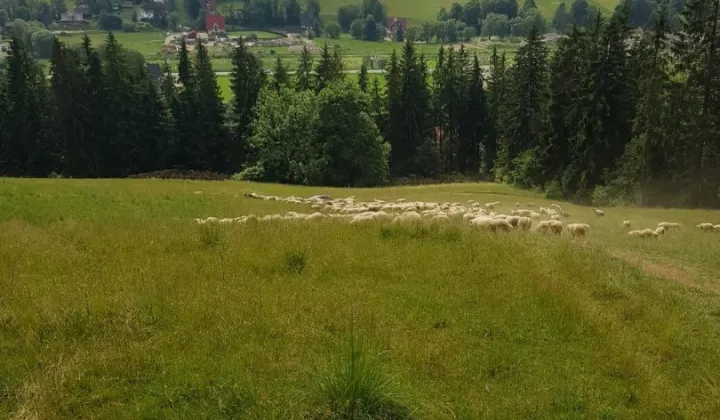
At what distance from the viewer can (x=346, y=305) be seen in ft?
32.7

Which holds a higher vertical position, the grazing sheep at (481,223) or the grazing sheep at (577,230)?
the grazing sheep at (481,223)

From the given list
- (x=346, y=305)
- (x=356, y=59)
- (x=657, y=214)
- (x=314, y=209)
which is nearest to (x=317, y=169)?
(x=314, y=209)

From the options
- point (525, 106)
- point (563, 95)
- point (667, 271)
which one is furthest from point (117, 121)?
point (667, 271)

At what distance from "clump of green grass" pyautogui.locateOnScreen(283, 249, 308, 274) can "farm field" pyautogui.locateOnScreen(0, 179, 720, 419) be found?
0.14 ft

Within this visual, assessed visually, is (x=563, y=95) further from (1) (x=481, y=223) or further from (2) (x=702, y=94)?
(1) (x=481, y=223)

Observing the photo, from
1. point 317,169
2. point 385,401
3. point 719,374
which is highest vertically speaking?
point 385,401

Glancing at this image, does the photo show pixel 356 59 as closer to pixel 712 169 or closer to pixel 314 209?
pixel 712 169

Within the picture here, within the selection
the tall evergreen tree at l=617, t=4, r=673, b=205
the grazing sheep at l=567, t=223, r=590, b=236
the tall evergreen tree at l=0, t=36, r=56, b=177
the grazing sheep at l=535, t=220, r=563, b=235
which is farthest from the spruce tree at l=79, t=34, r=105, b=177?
the grazing sheep at l=567, t=223, r=590, b=236

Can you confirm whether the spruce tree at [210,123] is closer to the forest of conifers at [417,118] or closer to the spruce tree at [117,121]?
the forest of conifers at [417,118]

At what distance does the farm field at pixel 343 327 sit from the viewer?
717 centimetres

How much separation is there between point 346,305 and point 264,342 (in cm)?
192

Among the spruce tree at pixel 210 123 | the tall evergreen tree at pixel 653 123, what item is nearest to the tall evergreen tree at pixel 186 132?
the spruce tree at pixel 210 123

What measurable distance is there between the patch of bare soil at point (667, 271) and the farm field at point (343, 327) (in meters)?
0.17

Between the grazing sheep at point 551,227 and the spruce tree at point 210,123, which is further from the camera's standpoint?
the spruce tree at point 210,123
